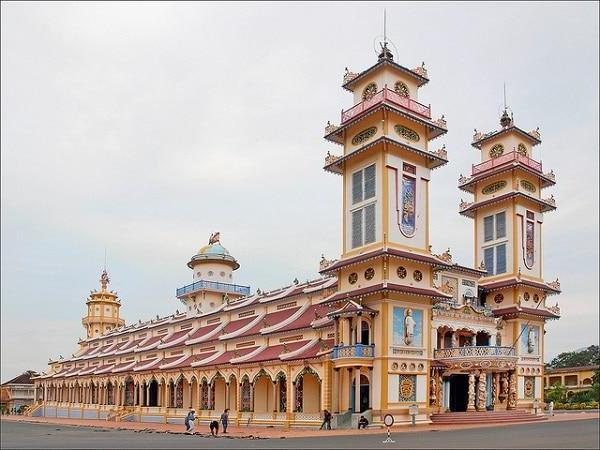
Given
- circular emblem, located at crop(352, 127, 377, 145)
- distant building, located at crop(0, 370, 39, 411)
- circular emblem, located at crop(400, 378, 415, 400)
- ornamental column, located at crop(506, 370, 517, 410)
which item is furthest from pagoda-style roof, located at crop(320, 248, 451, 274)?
distant building, located at crop(0, 370, 39, 411)

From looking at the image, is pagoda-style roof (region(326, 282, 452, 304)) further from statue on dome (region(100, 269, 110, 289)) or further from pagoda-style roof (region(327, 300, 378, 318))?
statue on dome (region(100, 269, 110, 289))

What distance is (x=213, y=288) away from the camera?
226 ft

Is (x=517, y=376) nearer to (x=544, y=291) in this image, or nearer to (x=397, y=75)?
(x=544, y=291)

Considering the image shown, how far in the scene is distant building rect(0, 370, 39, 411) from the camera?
110 m

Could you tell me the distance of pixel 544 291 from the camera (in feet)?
157

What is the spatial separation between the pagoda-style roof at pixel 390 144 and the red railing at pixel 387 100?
215 centimetres

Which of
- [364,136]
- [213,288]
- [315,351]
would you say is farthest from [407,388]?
[213,288]

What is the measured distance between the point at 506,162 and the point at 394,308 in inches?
692

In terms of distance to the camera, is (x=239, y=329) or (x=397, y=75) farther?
(x=239, y=329)

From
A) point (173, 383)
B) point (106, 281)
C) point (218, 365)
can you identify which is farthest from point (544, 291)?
point (106, 281)

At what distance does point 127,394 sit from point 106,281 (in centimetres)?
3991

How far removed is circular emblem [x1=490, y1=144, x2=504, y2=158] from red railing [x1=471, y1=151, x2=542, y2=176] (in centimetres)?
39

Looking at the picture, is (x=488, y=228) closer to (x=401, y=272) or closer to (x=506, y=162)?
(x=506, y=162)

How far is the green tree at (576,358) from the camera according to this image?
95.9 m
